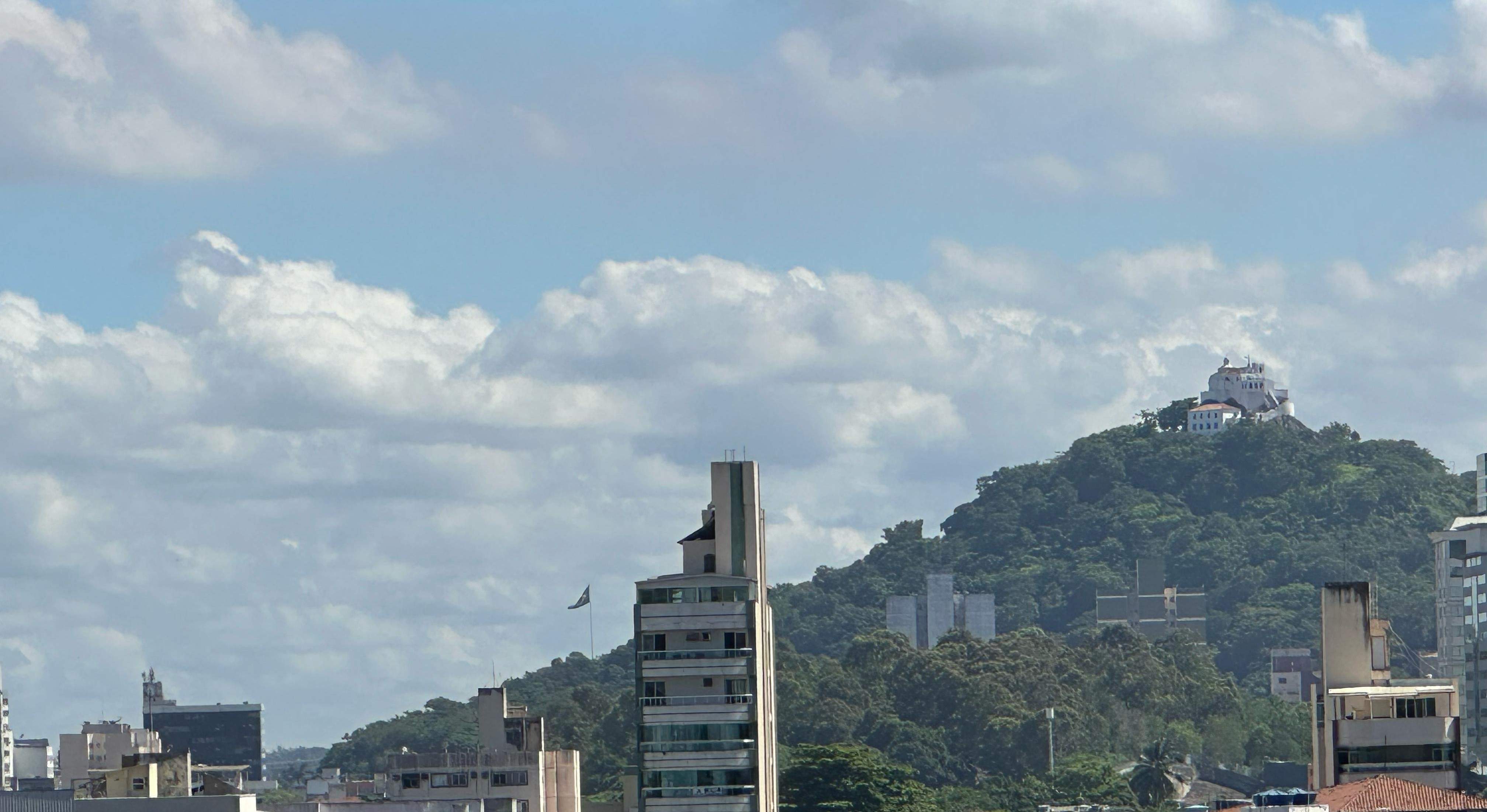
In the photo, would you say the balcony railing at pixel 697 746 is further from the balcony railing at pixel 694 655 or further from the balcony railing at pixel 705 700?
the balcony railing at pixel 694 655

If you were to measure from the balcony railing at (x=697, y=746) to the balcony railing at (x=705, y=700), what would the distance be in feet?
5.54

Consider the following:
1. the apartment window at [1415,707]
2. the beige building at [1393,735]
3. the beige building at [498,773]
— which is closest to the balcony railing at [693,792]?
the beige building at [1393,735]

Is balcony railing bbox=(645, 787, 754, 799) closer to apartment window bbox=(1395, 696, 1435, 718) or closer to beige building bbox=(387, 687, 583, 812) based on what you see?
beige building bbox=(387, 687, 583, 812)

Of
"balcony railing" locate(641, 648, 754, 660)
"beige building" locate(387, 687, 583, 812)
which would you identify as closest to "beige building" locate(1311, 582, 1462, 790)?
"balcony railing" locate(641, 648, 754, 660)

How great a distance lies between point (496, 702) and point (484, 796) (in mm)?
17806

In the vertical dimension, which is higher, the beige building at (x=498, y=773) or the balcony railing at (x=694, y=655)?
the balcony railing at (x=694, y=655)

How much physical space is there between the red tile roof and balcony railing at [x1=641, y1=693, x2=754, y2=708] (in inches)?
1031

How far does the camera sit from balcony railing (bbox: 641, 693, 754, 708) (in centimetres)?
13562

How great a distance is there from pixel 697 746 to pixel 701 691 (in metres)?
2.55

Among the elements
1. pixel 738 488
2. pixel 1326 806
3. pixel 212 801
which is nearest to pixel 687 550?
pixel 738 488

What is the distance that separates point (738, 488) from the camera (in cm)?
13712

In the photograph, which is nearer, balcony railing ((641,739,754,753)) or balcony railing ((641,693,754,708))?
balcony railing ((641,739,754,753))

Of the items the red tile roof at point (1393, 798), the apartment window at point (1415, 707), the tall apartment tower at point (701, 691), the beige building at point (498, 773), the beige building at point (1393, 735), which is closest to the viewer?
the red tile roof at point (1393, 798)

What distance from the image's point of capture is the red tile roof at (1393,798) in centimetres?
12494
